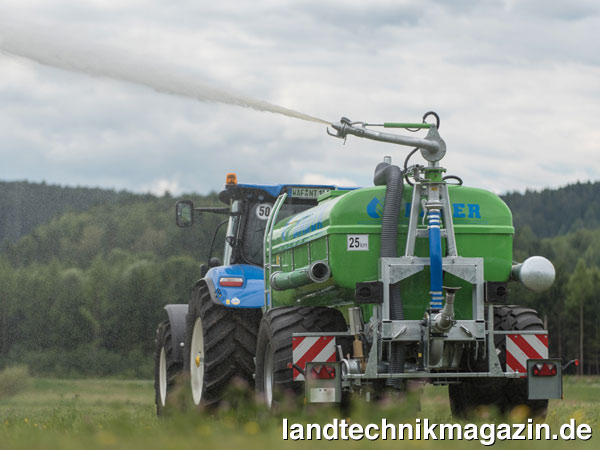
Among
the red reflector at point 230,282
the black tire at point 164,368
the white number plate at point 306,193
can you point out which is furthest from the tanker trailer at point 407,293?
the black tire at point 164,368

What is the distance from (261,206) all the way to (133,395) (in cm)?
640

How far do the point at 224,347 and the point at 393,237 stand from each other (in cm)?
285

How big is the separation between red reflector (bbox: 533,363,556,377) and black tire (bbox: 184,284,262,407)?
10.5ft

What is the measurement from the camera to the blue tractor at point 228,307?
11.0 metres

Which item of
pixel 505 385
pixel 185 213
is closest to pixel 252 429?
pixel 505 385

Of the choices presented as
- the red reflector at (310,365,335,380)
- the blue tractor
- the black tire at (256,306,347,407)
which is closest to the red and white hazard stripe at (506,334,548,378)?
the black tire at (256,306,347,407)

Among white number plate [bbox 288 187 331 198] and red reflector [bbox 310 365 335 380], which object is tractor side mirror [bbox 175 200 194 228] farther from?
red reflector [bbox 310 365 335 380]

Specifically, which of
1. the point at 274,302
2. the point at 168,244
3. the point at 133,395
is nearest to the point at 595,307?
the point at 168,244

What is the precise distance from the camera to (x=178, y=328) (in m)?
13.0

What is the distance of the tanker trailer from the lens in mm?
8891

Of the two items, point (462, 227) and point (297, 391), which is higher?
point (462, 227)

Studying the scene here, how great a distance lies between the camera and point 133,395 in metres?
17.5

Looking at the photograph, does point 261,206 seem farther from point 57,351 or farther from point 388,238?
point 57,351

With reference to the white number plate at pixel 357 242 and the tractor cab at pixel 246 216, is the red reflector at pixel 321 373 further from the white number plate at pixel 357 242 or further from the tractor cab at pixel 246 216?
the tractor cab at pixel 246 216
